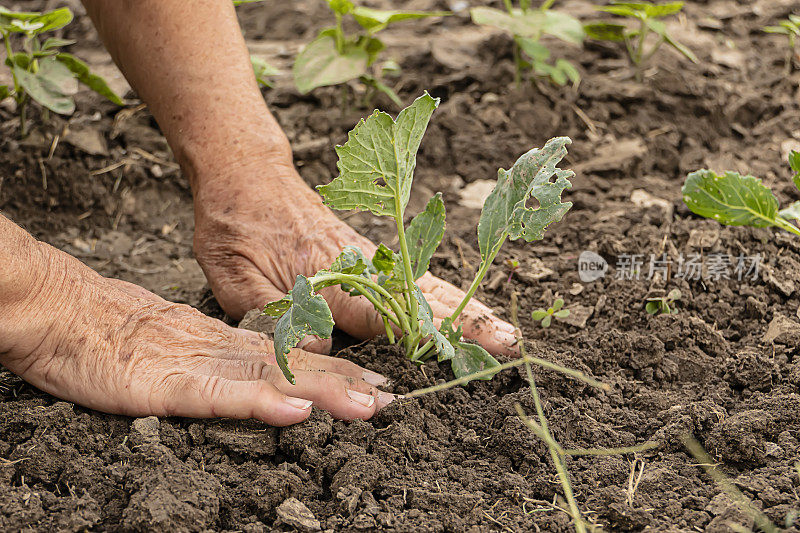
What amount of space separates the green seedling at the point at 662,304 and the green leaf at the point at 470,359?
53 centimetres

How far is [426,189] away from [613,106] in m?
0.88

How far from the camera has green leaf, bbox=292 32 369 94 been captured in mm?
2779

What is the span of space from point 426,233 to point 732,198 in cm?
81

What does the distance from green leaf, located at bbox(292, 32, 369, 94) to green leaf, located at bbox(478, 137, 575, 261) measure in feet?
3.95

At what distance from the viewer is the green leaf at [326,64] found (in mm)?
2779

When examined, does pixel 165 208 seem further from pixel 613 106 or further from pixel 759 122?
pixel 759 122

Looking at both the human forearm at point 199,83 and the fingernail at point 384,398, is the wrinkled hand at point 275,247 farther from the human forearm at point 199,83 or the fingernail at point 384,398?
the fingernail at point 384,398

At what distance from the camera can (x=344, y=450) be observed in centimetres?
159

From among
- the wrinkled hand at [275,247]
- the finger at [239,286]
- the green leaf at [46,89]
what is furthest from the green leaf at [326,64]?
the finger at [239,286]

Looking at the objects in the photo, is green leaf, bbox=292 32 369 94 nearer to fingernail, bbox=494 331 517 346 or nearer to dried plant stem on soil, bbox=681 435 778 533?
fingernail, bbox=494 331 517 346

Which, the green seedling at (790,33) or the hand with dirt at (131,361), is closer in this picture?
the hand with dirt at (131,361)

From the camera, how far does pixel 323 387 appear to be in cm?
168

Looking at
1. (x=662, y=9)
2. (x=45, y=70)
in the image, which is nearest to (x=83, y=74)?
(x=45, y=70)

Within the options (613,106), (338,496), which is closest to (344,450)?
(338,496)
